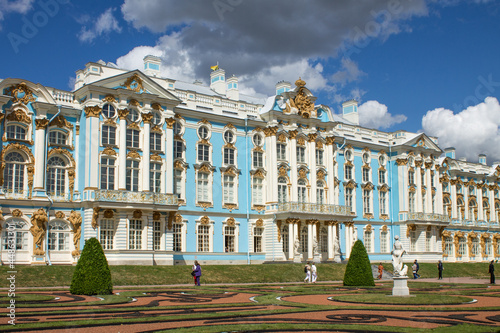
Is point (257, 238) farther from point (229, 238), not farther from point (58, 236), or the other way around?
point (58, 236)

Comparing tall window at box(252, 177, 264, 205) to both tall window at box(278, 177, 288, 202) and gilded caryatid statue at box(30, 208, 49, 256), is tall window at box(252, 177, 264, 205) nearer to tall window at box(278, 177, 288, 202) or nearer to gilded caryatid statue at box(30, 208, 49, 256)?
tall window at box(278, 177, 288, 202)

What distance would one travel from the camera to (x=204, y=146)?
42438mm

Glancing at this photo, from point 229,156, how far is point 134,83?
365 inches

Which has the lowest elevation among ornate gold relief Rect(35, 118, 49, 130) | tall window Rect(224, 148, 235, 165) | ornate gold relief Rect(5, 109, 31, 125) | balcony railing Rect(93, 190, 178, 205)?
balcony railing Rect(93, 190, 178, 205)

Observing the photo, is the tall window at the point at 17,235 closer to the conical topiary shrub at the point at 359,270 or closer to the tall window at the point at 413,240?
Result: the conical topiary shrub at the point at 359,270

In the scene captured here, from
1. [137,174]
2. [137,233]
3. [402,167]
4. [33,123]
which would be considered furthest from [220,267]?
[402,167]

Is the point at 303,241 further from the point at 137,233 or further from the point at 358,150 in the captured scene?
the point at 137,233

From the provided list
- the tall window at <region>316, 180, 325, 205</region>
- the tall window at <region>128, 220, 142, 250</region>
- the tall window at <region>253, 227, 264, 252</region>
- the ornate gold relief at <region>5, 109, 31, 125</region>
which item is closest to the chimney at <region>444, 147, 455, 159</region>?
the tall window at <region>316, 180, 325, 205</region>

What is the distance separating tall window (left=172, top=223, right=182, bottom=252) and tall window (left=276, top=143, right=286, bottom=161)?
396 inches

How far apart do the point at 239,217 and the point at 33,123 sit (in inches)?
632

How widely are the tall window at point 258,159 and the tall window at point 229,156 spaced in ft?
6.48

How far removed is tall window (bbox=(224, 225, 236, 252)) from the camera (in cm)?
4303

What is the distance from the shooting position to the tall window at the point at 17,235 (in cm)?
3347

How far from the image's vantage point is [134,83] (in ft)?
126
